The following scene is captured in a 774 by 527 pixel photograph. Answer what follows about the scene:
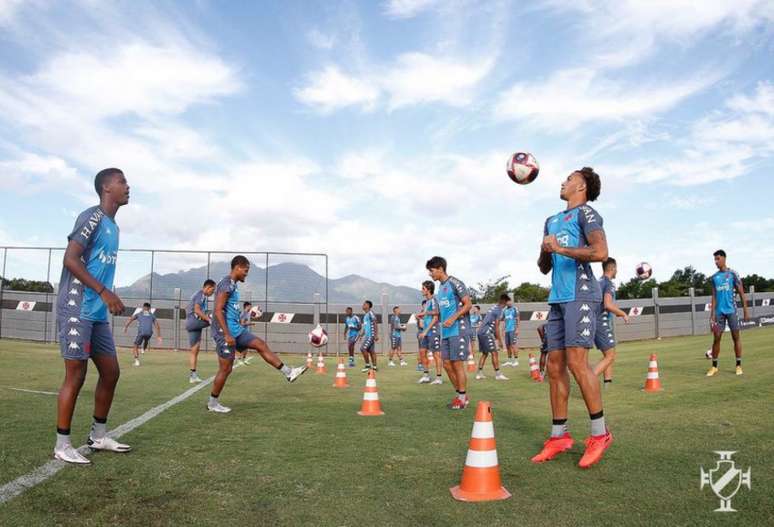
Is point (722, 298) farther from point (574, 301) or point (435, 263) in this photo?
point (574, 301)

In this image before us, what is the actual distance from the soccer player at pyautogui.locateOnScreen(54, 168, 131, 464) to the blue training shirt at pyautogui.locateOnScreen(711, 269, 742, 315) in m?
9.75

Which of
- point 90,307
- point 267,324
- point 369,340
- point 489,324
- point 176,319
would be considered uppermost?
point 90,307

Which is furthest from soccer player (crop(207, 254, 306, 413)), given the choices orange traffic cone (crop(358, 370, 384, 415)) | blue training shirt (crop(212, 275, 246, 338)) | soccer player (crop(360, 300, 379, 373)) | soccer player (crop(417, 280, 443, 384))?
soccer player (crop(360, 300, 379, 373))

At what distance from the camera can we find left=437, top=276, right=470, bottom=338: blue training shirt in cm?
833

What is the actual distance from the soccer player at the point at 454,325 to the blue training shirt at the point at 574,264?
343 cm

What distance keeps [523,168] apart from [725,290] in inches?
253

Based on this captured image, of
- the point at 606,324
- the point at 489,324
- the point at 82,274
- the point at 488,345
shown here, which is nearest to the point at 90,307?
the point at 82,274

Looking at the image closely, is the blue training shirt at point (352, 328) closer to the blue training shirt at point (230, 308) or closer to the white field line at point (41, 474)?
the blue training shirt at point (230, 308)

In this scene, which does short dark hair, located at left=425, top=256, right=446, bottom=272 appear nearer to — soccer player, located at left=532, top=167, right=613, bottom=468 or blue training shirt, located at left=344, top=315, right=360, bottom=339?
soccer player, located at left=532, top=167, right=613, bottom=468

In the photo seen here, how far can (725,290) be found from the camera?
403 inches

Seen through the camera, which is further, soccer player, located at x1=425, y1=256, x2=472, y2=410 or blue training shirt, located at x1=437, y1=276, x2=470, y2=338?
blue training shirt, located at x1=437, y1=276, x2=470, y2=338

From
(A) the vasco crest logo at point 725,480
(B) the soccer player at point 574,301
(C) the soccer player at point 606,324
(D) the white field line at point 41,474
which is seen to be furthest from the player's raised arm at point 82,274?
(C) the soccer player at point 606,324

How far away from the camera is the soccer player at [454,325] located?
26.4 feet

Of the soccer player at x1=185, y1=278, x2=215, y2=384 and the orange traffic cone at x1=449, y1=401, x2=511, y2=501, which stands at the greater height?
the soccer player at x1=185, y1=278, x2=215, y2=384
